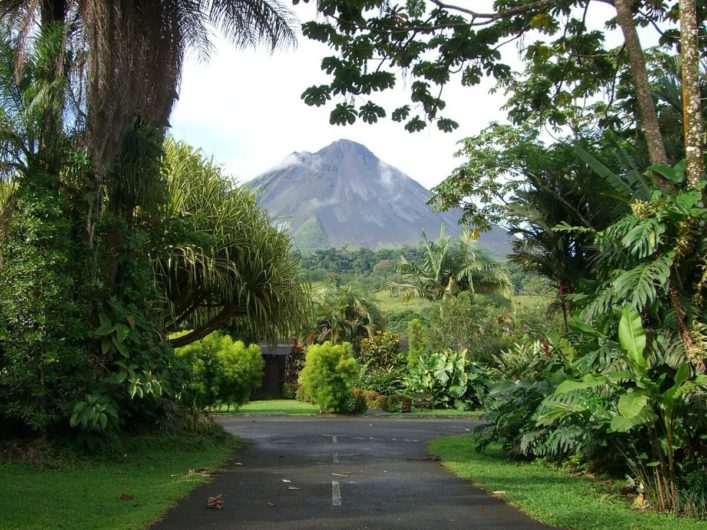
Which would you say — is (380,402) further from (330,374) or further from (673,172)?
(673,172)

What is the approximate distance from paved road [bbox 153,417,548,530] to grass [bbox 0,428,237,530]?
354mm

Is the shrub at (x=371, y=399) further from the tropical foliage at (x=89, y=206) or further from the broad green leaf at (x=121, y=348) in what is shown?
the broad green leaf at (x=121, y=348)

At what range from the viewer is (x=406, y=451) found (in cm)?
1453

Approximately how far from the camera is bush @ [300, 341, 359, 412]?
22.9 metres

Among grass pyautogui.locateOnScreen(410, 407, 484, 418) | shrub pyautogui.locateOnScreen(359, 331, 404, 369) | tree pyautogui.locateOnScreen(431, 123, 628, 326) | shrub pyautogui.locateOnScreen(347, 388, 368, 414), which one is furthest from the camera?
shrub pyautogui.locateOnScreen(359, 331, 404, 369)

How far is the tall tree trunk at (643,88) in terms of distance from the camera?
28.7 ft

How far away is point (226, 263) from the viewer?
14.9 meters

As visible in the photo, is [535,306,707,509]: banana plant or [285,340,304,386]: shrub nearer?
[535,306,707,509]: banana plant

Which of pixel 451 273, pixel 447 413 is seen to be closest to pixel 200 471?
pixel 447 413

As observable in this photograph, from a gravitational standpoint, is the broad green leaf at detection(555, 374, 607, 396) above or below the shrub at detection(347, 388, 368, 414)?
above

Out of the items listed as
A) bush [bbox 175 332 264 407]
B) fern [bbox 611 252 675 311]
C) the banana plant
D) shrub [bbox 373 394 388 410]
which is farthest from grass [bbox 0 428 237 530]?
shrub [bbox 373 394 388 410]

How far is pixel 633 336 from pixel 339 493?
408 cm

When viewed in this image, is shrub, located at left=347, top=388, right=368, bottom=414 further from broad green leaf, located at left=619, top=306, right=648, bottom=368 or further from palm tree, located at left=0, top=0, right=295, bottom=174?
broad green leaf, located at left=619, top=306, right=648, bottom=368

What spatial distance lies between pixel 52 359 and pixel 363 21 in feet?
21.2
